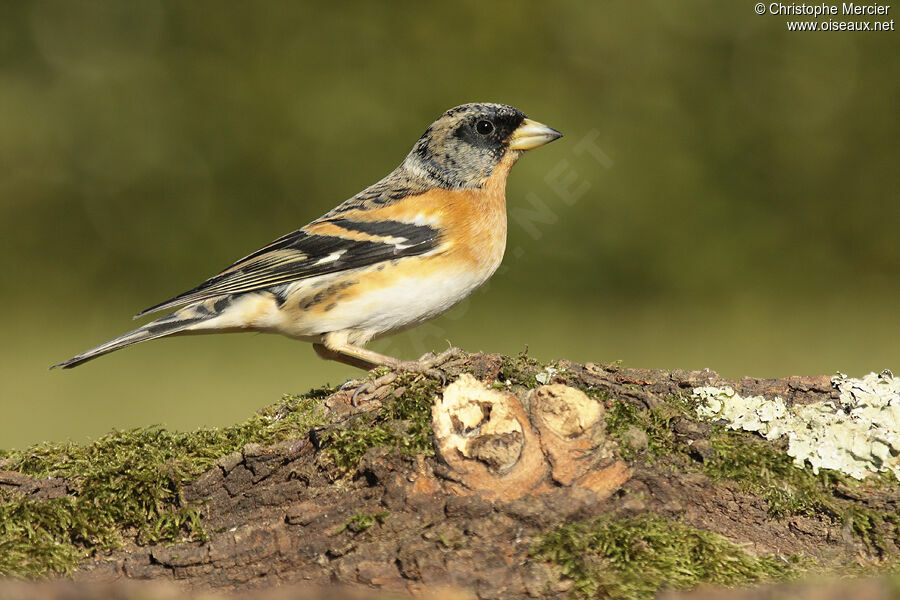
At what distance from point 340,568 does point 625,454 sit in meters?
0.78

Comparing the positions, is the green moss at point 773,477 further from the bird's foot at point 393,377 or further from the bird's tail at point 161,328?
the bird's tail at point 161,328

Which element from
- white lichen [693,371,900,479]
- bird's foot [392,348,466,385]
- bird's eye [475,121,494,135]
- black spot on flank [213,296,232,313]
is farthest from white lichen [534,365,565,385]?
bird's eye [475,121,494,135]

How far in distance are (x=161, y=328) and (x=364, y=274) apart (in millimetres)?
819

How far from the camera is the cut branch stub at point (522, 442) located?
2201mm

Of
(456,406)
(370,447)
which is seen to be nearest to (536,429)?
(456,406)

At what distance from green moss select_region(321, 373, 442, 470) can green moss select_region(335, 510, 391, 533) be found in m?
0.18

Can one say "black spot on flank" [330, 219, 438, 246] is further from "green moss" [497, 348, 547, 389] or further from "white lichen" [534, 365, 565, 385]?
"white lichen" [534, 365, 565, 385]

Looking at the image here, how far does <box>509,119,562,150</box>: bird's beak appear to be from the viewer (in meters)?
3.92

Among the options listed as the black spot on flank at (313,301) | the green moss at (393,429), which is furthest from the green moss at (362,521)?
the black spot on flank at (313,301)

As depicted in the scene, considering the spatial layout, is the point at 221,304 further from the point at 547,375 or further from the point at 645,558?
the point at 645,558

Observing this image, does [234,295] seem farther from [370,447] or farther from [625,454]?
[625,454]

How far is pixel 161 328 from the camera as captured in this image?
3.46 metres

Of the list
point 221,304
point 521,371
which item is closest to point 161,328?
point 221,304

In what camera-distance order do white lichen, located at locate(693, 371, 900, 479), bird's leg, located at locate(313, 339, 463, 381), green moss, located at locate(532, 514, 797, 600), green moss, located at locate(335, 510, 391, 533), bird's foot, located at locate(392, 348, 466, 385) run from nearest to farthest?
green moss, located at locate(532, 514, 797, 600) → green moss, located at locate(335, 510, 391, 533) → white lichen, located at locate(693, 371, 900, 479) → bird's foot, located at locate(392, 348, 466, 385) → bird's leg, located at locate(313, 339, 463, 381)
